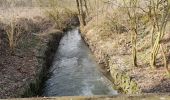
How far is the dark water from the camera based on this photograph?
16.6 meters

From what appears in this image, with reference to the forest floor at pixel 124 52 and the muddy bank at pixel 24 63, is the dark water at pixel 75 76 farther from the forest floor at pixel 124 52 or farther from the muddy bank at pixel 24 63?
the forest floor at pixel 124 52

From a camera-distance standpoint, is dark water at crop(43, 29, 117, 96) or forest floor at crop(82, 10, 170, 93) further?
dark water at crop(43, 29, 117, 96)

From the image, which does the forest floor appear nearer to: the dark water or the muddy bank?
the dark water

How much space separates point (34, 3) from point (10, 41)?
2456 centimetres

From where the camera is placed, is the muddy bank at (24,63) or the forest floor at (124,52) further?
the muddy bank at (24,63)

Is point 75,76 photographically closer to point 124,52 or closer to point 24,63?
point 24,63

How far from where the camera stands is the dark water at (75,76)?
1656 cm

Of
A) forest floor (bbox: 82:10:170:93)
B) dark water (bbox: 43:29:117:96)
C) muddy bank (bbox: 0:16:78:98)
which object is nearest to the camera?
forest floor (bbox: 82:10:170:93)

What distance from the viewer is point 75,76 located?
19234 millimetres

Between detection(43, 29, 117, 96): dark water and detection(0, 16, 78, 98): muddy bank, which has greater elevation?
detection(0, 16, 78, 98): muddy bank

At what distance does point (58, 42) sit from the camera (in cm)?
2991

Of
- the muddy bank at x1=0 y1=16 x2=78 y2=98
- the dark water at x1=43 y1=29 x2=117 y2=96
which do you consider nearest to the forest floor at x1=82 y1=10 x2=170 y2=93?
the dark water at x1=43 y1=29 x2=117 y2=96

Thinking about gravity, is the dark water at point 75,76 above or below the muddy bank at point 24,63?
below

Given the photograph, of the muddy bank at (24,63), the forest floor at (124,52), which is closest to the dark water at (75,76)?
the muddy bank at (24,63)
